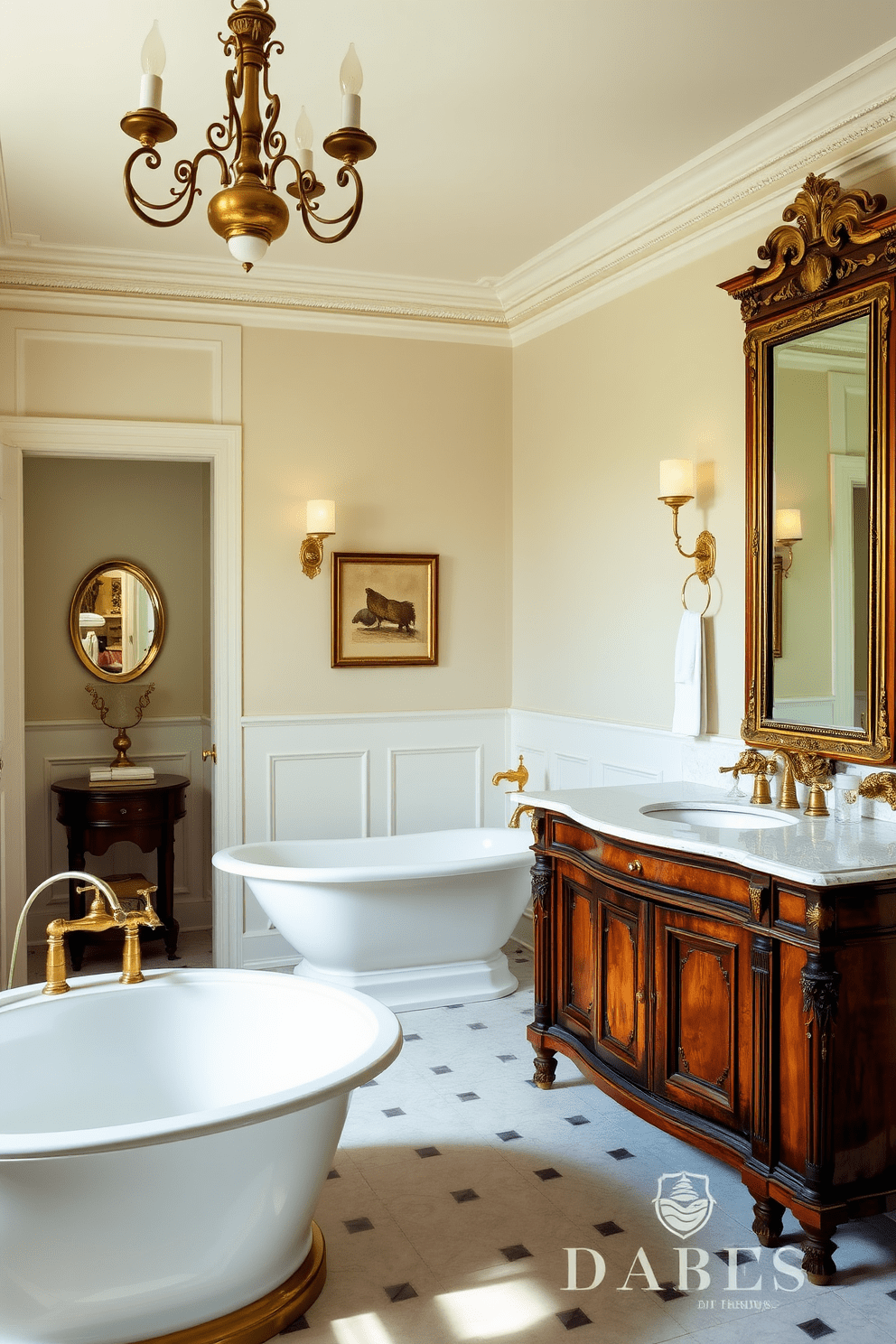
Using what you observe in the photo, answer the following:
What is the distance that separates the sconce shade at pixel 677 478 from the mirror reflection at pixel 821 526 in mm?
371

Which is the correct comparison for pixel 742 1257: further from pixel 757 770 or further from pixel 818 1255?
pixel 757 770

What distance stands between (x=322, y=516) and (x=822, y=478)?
218 centimetres

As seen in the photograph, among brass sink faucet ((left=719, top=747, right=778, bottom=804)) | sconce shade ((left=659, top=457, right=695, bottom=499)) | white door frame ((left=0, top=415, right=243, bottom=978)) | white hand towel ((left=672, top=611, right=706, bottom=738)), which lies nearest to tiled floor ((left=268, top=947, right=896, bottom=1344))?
brass sink faucet ((left=719, top=747, right=778, bottom=804))

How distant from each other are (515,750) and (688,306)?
2.19 meters

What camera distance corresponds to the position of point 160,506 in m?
5.61

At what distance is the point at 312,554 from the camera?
15.8 feet

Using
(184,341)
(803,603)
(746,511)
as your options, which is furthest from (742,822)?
(184,341)

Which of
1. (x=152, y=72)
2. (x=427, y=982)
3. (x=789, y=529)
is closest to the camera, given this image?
(x=152, y=72)

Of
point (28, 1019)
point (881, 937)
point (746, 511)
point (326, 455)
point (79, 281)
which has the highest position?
point (79, 281)

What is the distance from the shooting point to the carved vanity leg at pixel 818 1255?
2.44 metres

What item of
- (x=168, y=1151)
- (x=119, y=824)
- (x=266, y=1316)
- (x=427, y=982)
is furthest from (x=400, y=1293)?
(x=119, y=824)

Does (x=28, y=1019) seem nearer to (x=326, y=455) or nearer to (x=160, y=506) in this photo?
(x=326, y=455)

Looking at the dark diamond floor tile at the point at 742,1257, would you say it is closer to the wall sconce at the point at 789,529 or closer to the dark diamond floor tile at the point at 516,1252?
the dark diamond floor tile at the point at 516,1252
